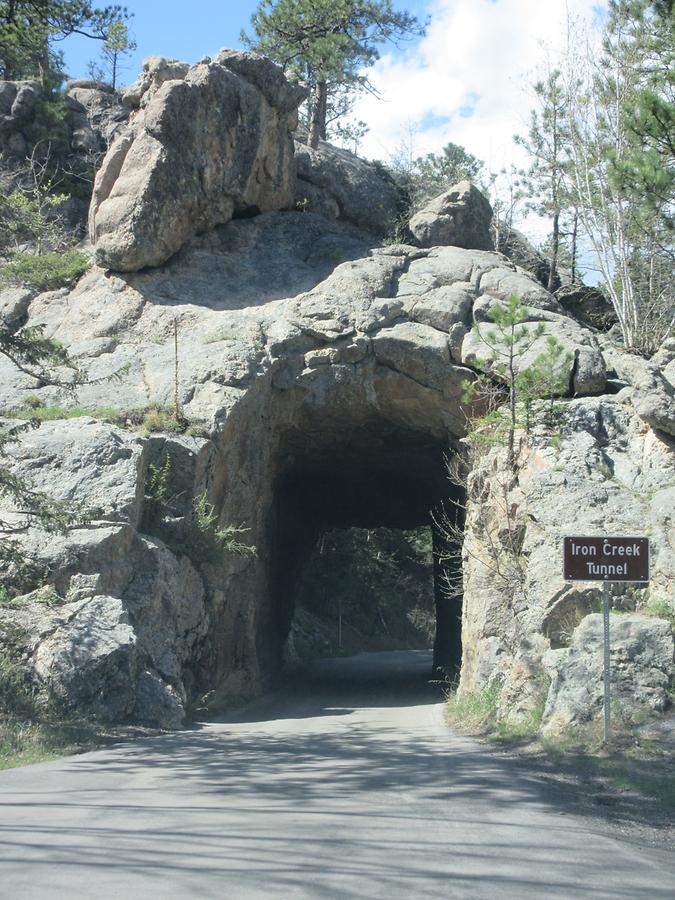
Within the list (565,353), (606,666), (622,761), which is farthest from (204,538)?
(622,761)

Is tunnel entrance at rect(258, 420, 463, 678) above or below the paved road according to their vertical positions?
above

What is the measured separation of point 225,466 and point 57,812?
11556 mm

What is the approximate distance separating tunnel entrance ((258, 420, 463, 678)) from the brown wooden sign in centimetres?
1104

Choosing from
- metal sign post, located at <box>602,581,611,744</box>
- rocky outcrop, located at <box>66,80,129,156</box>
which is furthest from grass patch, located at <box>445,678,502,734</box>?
rocky outcrop, located at <box>66,80,129,156</box>

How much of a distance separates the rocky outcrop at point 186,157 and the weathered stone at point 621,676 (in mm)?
13822

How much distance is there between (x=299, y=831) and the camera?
21.0ft

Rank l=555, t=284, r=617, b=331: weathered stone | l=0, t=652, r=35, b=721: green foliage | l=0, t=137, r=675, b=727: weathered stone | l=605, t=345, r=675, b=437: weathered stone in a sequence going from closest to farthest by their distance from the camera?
l=0, t=652, r=35, b=721: green foliage, l=0, t=137, r=675, b=727: weathered stone, l=605, t=345, r=675, b=437: weathered stone, l=555, t=284, r=617, b=331: weathered stone

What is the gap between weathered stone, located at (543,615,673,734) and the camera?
35.4 ft

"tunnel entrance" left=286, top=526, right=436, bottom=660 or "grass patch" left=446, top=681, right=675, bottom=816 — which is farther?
"tunnel entrance" left=286, top=526, right=436, bottom=660

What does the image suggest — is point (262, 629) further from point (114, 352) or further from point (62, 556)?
point (62, 556)

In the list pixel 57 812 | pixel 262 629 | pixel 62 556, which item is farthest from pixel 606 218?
pixel 57 812

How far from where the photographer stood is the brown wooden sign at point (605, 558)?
10.1 m

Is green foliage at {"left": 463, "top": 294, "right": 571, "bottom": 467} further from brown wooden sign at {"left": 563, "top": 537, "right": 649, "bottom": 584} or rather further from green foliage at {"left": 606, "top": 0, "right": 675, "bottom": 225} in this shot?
brown wooden sign at {"left": 563, "top": 537, "right": 649, "bottom": 584}

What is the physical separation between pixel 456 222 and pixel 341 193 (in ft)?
12.6
